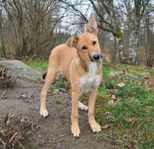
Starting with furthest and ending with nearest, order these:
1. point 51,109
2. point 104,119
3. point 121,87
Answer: point 121,87
point 51,109
point 104,119

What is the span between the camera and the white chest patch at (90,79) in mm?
5828

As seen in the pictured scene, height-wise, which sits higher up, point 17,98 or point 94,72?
point 94,72

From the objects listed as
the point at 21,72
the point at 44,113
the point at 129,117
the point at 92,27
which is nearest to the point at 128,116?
the point at 129,117

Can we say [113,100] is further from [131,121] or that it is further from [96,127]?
[96,127]

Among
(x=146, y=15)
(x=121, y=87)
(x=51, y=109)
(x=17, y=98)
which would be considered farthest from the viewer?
(x=146, y=15)

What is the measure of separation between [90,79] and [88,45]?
611 millimetres

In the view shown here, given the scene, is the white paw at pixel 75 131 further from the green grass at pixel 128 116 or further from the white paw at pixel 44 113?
the white paw at pixel 44 113

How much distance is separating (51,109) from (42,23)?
12.8m

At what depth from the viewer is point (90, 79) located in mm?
5895

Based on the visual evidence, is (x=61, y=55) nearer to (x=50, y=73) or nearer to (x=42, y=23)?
(x=50, y=73)

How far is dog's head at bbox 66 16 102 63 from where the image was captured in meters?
5.46

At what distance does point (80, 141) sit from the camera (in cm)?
577

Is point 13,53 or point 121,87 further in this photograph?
point 13,53

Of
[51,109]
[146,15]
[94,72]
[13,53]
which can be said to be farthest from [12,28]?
[94,72]
